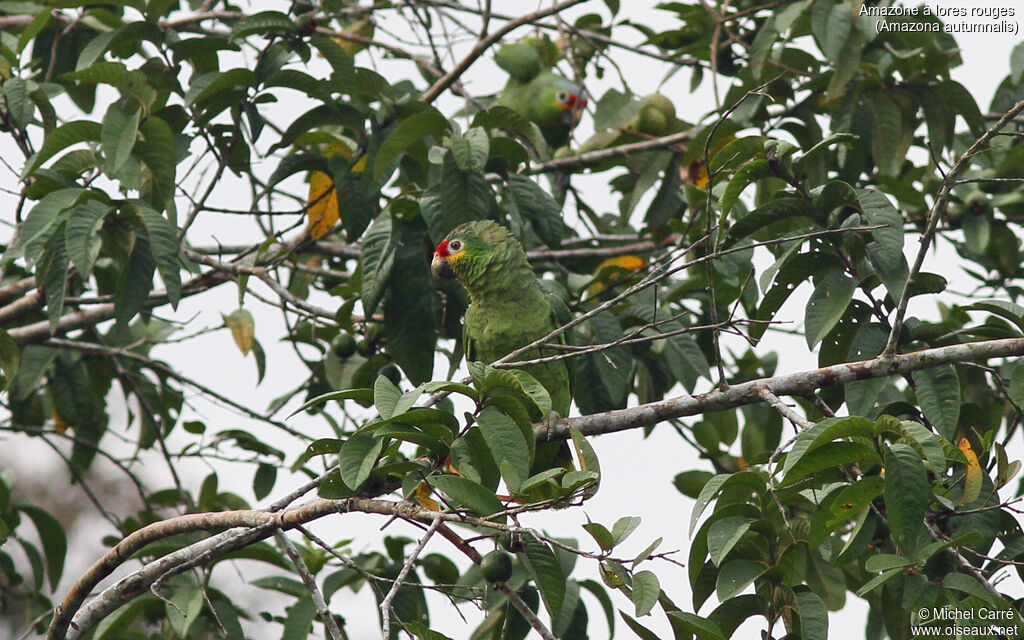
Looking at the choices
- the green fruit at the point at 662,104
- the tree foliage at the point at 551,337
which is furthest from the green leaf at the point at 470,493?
the green fruit at the point at 662,104

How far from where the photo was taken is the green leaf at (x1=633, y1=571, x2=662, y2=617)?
1748 mm

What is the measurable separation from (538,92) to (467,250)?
1618 mm

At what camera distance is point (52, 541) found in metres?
3.44

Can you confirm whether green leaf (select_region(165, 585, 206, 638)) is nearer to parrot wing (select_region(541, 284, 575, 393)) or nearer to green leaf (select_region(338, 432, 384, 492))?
green leaf (select_region(338, 432, 384, 492))

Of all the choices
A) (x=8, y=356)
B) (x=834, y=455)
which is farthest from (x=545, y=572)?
(x=8, y=356)

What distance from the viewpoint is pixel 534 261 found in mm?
3873

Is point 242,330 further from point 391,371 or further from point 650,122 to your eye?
point 650,122

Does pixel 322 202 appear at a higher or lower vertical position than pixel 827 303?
higher

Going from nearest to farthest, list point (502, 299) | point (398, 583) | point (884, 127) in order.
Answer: point (398, 583) → point (502, 299) → point (884, 127)

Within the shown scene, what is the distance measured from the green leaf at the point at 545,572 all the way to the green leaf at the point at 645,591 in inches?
7.6

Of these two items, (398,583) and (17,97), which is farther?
(17,97)

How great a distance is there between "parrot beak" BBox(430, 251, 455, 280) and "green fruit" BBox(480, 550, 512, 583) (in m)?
1.25

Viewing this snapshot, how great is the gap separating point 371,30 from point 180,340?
174cm

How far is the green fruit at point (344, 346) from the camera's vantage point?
3361 millimetres
